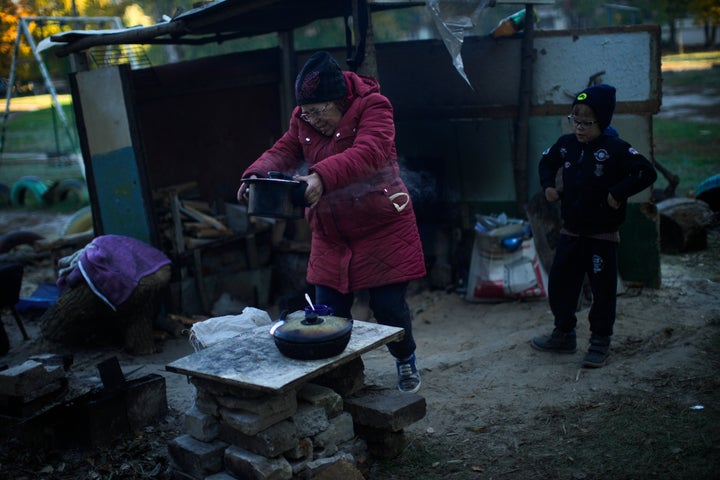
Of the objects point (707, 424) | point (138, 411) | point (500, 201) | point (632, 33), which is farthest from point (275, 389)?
point (632, 33)

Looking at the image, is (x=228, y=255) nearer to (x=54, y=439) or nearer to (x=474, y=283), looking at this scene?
(x=474, y=283)

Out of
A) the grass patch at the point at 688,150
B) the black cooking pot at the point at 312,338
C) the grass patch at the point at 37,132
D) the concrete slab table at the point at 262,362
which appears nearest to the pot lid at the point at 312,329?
the black cooking pot at the point at 312,338

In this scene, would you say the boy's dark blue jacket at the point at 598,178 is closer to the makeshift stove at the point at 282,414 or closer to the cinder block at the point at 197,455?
the makeshift stove at the point at 282,414

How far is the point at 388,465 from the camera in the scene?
3.74 metres

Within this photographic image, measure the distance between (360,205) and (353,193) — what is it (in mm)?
81

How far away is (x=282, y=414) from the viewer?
3346 mm

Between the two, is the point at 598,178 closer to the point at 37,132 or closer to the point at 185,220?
the point at 185,220

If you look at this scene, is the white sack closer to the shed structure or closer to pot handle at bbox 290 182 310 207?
pot handle at bbox 290 182 310 207

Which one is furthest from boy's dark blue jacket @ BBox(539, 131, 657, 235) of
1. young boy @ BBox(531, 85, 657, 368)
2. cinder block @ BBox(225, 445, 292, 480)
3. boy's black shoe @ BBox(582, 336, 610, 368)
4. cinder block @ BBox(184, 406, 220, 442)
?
cinder block @ BBox(184, 406, 220, 442)

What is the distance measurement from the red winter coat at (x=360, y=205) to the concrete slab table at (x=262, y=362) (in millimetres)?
392

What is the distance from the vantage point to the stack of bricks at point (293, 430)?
3.28m

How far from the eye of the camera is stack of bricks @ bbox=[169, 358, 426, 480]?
3.28 m

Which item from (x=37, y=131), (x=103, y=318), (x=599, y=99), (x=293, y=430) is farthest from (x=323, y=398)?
(x=37, y=131)

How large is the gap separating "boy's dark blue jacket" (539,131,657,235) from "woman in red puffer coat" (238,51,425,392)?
1.25m
